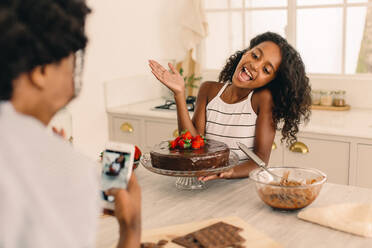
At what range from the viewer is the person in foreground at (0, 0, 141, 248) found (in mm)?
570

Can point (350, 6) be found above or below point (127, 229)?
above

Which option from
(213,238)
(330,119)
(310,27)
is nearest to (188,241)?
(213,238)

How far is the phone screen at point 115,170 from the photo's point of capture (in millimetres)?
1036

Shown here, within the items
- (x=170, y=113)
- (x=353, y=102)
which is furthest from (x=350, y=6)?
(x=170, y=113)

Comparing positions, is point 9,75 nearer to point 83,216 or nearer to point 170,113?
point 83,216

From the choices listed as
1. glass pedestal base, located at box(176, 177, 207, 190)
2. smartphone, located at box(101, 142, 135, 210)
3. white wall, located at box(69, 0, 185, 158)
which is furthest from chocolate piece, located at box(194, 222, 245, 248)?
white wall, located at box(69, 0, 185, 158)

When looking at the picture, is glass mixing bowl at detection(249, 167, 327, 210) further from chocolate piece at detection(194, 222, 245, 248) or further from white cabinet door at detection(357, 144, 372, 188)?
white cabinet door at detection(357, 144, 372, 188)

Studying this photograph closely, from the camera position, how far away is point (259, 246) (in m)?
1.11

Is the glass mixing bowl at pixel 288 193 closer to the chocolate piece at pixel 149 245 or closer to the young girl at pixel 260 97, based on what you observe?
the chocolate piece at pixel 149 245

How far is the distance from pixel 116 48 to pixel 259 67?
149 cm

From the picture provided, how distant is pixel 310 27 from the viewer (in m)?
3.09

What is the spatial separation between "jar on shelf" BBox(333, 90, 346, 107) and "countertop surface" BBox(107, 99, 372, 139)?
2.7 inches

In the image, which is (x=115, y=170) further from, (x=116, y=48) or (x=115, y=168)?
(x=116, y=48)

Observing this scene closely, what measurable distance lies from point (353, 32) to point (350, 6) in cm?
16
